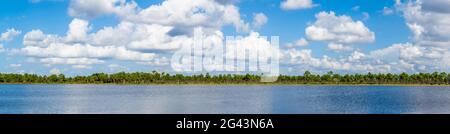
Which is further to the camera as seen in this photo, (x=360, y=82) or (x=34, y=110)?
(x=360, y=82)

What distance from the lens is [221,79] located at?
172 metres

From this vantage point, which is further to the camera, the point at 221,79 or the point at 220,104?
the point at 221,79

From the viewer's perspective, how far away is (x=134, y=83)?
175 metres

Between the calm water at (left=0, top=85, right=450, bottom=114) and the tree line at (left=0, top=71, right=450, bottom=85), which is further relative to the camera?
the tree line at (left=0, top=71, right=450, bottom=85)

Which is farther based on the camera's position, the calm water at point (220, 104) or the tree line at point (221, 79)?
the tree line at point (221, 79)

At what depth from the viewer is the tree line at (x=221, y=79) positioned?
568 ft

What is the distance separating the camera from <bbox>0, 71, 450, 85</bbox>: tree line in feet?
568
